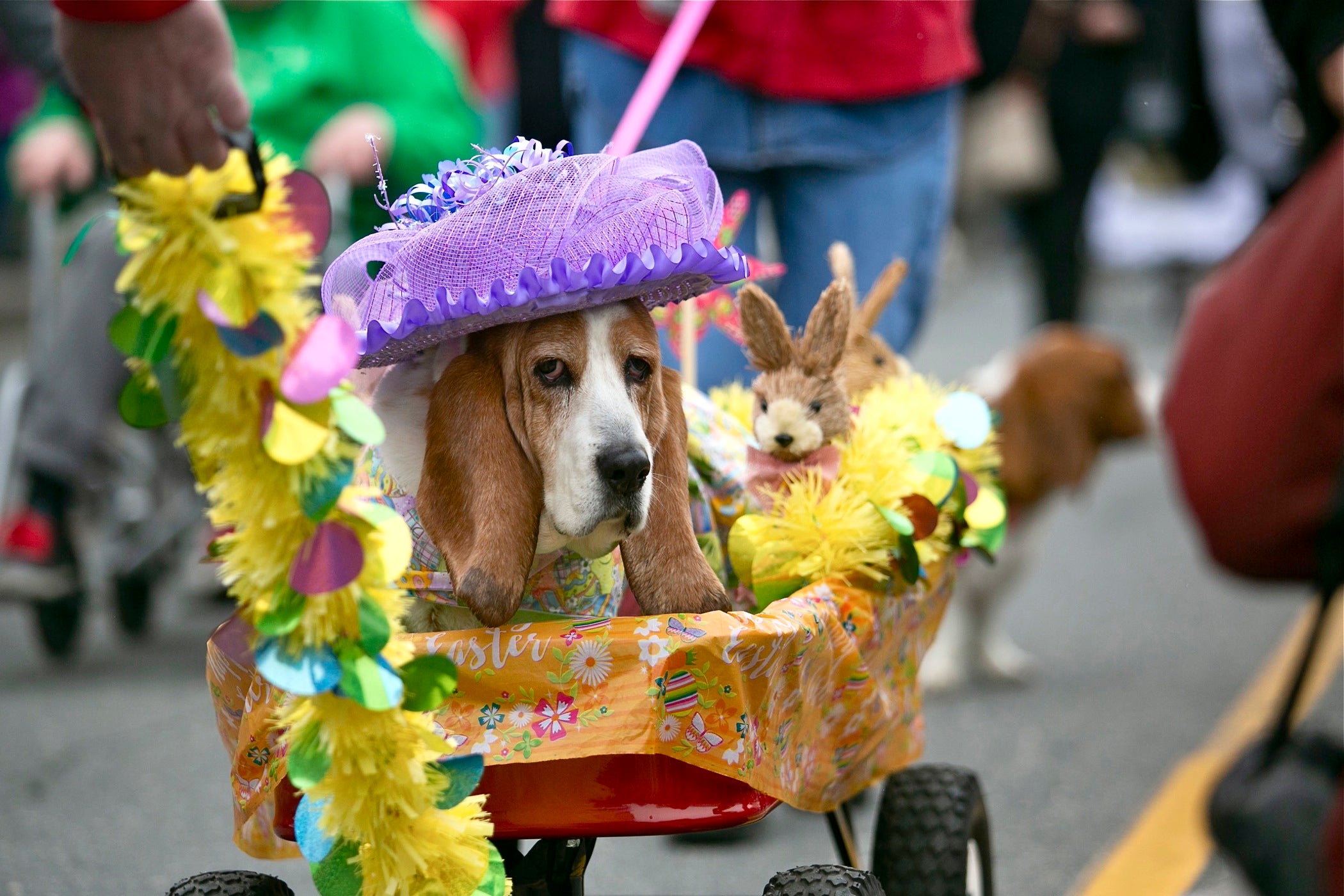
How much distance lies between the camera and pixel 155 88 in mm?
1790

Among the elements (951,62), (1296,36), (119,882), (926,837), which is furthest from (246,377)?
(1296,36)

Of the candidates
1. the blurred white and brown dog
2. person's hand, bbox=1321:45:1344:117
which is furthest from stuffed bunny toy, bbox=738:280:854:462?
the blurred white and brown dog

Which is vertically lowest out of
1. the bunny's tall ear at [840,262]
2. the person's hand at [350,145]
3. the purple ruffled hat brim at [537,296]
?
the person's hand at [350,145]

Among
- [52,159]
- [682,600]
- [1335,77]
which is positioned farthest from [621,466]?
[52,159]

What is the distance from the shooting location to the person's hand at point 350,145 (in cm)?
469

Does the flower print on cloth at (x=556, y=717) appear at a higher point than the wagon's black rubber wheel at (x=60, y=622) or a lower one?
higher

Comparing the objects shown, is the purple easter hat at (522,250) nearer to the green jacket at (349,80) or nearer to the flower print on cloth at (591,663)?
the flower print on cloth at (591,663)

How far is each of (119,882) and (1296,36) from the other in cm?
287

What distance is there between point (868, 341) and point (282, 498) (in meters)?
1.44

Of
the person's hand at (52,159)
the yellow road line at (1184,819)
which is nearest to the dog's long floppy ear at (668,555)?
the yellow road line at (1184,819)

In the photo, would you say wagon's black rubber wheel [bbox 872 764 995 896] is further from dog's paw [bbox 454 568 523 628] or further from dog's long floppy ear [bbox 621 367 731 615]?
dog's paw [bbox 454 568 523 628]

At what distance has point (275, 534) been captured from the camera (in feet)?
5.55

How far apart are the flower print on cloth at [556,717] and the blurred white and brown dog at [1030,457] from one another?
2846 millimetres

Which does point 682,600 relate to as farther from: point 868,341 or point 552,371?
point 868,341
